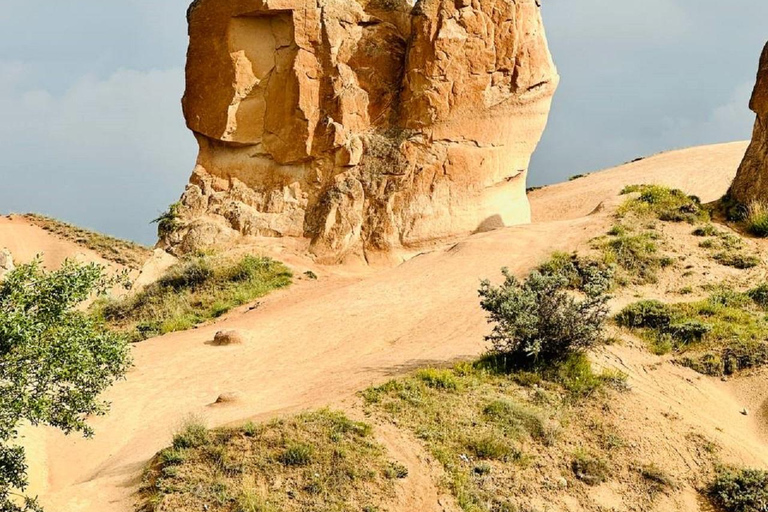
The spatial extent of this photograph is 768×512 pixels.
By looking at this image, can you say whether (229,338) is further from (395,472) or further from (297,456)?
(395,472)

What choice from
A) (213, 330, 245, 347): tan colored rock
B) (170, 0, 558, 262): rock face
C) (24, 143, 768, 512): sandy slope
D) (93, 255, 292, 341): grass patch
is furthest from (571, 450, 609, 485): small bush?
(170, 0, 558, 262): rock face

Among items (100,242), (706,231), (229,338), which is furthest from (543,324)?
(100,242)

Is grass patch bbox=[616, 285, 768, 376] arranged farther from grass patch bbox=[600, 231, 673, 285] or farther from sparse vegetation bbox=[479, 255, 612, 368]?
sparse vegetation bbox=[479, 255, 612, 368]

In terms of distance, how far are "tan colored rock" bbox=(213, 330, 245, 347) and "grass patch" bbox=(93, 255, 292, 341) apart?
2214 millimetres

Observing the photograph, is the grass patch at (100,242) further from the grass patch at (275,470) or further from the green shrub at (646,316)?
the grass patch at (275,470)

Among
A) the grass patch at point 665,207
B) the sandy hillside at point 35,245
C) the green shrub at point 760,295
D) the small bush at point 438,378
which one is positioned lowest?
the sandy hillside at point 35,245

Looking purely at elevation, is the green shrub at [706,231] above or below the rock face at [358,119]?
below

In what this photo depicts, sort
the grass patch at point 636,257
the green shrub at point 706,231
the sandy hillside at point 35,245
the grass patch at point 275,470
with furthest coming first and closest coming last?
the sandy hillside at point 35,245
the green shrub at point 706,231
the grass patch at point 636,257
the grass patch at point 275,470

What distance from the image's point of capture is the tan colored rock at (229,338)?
1552 cm

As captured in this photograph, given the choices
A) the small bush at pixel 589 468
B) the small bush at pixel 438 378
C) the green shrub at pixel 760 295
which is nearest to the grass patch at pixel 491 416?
the small bush at pixel 438 378

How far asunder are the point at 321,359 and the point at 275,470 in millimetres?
5172

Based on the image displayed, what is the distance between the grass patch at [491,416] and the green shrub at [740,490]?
1.69m

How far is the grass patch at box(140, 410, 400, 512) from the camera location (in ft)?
27.7

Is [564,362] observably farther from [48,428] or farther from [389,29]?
[389,29]
